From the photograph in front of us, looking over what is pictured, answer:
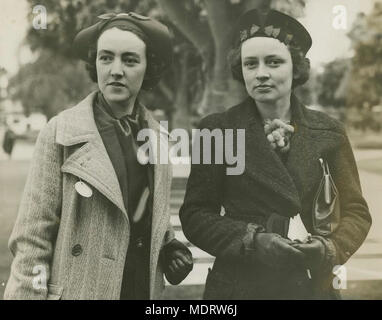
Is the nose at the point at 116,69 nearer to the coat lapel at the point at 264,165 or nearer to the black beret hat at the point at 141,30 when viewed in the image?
the black beret hat at the point at 141,30

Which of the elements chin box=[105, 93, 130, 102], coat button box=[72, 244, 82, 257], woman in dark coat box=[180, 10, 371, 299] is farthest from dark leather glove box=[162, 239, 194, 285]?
chin box=[105, 93, 130, 102]

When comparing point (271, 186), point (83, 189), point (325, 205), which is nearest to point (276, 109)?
point (271, 186)

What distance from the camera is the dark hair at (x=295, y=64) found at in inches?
128

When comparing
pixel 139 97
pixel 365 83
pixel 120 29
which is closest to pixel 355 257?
pixel 365 83

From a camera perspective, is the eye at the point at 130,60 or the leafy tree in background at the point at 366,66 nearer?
the eye at the point at 130,60

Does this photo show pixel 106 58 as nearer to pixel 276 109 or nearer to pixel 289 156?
pixel 276 109

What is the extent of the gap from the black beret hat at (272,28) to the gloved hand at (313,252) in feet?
3.70

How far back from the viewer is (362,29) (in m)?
3.44

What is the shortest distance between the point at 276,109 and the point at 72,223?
4.36 ft

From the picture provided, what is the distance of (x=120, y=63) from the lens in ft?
10.3

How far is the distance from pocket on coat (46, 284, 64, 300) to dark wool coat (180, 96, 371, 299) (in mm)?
774

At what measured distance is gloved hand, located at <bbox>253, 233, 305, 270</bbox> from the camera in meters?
3.16

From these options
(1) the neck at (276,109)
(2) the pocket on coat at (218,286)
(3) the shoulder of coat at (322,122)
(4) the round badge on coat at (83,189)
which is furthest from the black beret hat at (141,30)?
(2) the pocket on coat at (218,286)

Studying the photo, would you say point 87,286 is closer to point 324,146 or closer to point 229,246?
point 229,246
